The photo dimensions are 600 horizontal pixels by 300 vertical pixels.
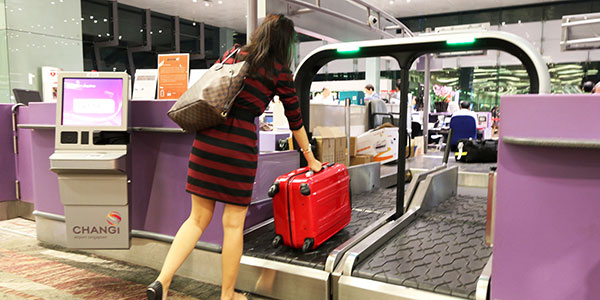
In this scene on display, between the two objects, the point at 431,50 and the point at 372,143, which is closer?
the point at 431,50

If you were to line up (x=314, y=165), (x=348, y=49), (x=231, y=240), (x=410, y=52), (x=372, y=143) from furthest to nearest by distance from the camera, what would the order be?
(x=372, y=143), (x=348, y=49), (x=410, y=52), (x=314, y=165), (x=231, y=240)

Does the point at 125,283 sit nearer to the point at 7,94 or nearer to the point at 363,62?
the point at 7,94

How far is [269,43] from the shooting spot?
228 cm

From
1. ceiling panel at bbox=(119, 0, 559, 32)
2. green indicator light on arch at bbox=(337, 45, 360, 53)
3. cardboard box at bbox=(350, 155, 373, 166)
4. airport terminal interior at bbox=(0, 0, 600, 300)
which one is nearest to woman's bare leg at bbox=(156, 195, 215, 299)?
airport terminal interior at bbox=(0, 0, 600, 300)

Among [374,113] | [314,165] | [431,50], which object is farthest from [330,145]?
[374,113]

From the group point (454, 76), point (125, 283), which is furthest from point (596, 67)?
point (125, 283)

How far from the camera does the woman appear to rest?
226 cm

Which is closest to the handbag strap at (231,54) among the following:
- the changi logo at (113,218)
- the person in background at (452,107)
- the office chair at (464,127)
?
the changi logo at (113,218)

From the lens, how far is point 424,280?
229 cm

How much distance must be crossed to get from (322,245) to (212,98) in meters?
1.35

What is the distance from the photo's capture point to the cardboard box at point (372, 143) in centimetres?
620

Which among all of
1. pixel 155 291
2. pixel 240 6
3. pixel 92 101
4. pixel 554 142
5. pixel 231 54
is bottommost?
pixel 155 291

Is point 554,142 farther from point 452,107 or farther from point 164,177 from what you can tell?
point 452,107

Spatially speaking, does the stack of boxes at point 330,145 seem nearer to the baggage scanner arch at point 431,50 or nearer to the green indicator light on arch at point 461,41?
Result: the baggage scanner arch at point 431,50
